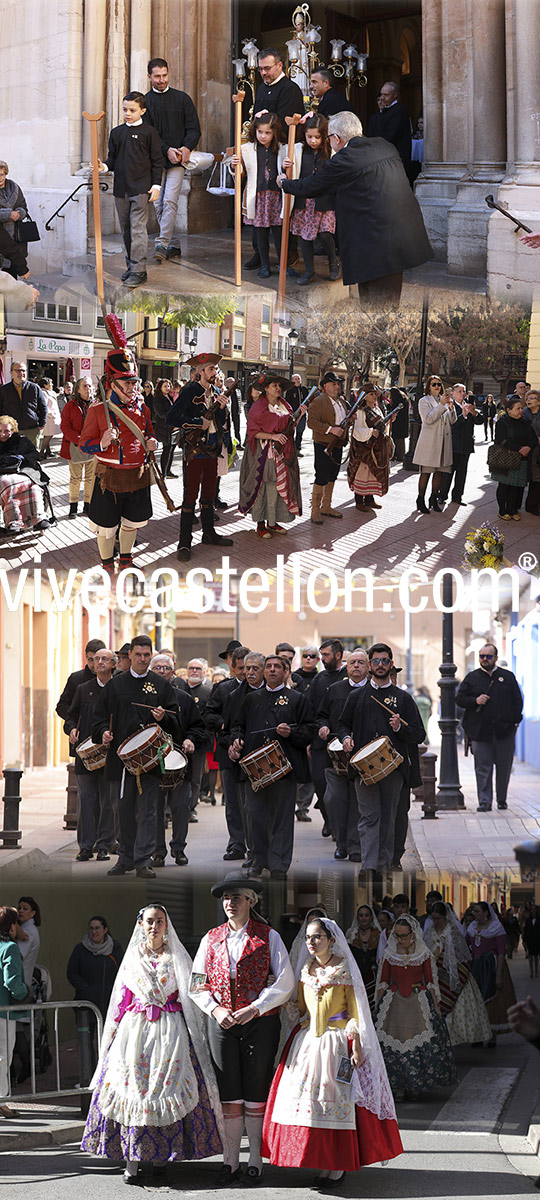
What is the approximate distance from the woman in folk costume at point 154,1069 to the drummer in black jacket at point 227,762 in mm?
2420

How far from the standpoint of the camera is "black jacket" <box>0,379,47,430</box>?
399 inches

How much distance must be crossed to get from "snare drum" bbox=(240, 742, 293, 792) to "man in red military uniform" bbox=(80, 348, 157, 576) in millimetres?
1759

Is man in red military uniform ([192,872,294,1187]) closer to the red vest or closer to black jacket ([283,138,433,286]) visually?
the red vest

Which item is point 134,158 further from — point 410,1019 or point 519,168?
point 410,1019

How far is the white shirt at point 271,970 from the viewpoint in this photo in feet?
20.5

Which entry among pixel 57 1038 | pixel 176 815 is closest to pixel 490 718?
pixel 176 815

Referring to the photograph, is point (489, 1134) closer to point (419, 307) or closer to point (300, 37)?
point (419, 307)

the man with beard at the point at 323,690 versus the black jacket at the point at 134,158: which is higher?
the black jacket at the point at 134,158

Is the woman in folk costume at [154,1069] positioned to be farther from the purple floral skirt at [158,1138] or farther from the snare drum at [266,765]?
the snare drum at [266,765]

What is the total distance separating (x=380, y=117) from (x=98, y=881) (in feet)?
17.8

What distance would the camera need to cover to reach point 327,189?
994 centimetres

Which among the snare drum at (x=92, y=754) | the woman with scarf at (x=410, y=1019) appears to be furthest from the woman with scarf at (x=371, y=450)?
the woman with scarf at (x=410, y=1019)

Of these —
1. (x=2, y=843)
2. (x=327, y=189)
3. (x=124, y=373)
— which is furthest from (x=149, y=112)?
(x=2, y=843)

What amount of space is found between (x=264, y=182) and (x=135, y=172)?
0.86 metres
